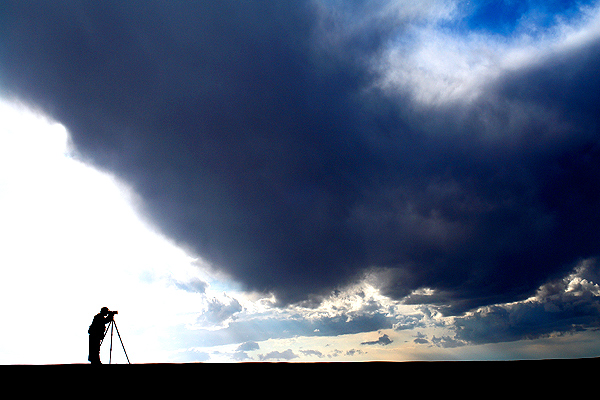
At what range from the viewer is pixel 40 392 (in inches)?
335

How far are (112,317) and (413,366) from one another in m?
16.5

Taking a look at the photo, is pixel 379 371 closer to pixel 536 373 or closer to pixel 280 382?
pixel 280 382

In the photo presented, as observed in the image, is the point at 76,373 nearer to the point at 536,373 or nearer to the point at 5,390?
the point at 5,390

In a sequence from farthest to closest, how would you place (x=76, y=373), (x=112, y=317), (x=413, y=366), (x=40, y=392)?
(x=112, y=317), (x=413, y=366), (x=76, y=373), (x=40, y=392)

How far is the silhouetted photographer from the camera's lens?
1750cm

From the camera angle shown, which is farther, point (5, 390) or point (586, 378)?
point (586, 378)

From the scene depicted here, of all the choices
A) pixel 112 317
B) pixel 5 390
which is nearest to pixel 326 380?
pixel 5 390

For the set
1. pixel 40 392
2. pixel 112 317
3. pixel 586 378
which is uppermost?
pixel 112 317

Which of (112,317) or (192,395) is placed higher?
(112,317)

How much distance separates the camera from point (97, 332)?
17.9 m

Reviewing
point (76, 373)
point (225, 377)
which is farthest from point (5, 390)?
point (225, 377)

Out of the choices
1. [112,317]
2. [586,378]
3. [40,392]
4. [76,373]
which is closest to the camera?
[40,392]

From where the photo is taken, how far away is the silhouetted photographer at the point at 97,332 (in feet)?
57.4

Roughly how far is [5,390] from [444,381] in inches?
442
